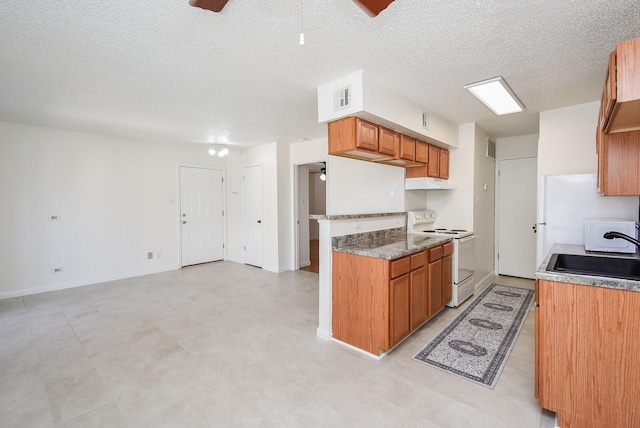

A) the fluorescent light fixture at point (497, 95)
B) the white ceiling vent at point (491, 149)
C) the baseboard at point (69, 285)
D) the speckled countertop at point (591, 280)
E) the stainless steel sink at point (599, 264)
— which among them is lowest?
the baseboard at point (69, 285)

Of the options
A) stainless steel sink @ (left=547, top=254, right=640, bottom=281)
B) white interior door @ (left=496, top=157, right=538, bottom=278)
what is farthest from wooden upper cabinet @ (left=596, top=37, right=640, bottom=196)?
white interior door @ (left=496, top=157, right=538, bottom=278)

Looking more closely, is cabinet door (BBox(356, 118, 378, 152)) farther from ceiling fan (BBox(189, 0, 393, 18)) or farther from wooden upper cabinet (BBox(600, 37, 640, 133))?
wooden upper cabinet (BBox(600, 37, 640, 133))

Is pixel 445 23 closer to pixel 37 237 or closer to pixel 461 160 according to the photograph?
pixel 461 160

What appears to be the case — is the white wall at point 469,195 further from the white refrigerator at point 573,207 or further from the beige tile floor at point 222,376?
the beige tile floor at point 222,376

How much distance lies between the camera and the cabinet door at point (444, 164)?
4.00 m

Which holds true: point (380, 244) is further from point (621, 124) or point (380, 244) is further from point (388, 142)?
point (621, 124)

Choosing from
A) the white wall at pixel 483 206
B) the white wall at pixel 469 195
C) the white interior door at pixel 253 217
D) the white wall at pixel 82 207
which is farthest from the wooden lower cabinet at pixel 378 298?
the white wall at pixel 82 207

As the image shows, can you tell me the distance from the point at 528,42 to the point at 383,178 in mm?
2001

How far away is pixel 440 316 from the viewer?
325 centimetres

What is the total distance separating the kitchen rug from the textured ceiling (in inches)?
92.4

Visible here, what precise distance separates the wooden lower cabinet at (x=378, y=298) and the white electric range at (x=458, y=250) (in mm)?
732

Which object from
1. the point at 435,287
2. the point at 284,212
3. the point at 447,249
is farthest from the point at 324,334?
the point at 284,212

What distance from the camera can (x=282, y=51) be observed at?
2.09m

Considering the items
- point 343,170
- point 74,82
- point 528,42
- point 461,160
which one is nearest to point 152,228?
point 74,82
